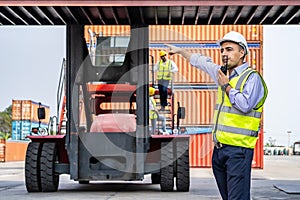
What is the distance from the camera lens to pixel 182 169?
11938 millimetres

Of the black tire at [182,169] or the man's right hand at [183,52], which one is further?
the black tire at [182,169]

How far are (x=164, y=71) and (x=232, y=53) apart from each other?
865cm

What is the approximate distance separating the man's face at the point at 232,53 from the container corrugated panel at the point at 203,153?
20.6m

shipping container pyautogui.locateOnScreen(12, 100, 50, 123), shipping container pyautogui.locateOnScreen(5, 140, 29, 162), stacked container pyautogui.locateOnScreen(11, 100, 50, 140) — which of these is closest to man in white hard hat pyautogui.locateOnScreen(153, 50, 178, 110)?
shipping container pyautogui.locateOnScreen(5, 140, 29, 162)

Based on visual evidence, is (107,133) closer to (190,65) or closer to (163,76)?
(163,76)

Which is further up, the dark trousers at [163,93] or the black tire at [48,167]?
the dark trousers at [163,93]

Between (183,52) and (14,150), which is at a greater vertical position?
(183,52)

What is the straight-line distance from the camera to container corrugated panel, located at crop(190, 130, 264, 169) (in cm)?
2625

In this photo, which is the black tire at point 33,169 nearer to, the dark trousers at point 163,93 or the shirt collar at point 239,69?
the dark trousers at point 163,93

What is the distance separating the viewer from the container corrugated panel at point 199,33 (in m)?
26.4

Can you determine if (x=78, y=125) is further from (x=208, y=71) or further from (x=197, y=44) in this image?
(x=197, y=44)

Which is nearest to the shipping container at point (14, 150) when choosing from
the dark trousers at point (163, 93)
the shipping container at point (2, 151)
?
the shipping container at point (2, 151)

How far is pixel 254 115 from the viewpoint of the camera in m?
5.36

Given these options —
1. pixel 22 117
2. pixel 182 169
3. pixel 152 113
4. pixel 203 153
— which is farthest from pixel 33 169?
pixel 22 117
